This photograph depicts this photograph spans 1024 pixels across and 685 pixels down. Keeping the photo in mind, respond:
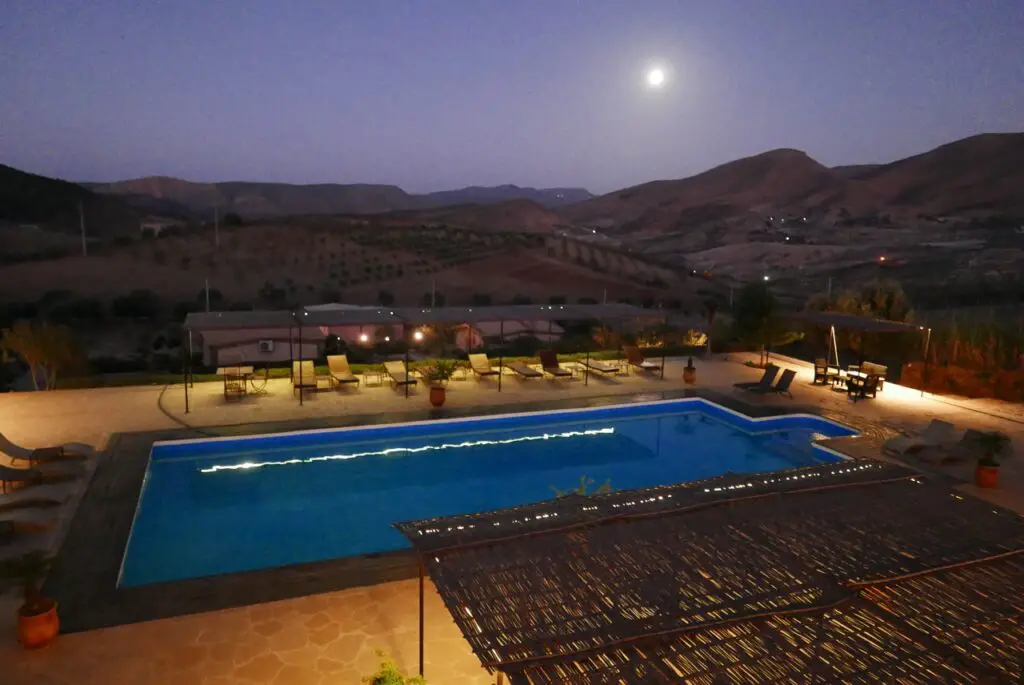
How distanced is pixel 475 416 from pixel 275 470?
3.38 metres

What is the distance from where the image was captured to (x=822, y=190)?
55.1m

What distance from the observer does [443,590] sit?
346 cm

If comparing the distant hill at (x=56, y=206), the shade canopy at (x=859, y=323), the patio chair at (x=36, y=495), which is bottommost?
the patio chair at (x=36, y=495)

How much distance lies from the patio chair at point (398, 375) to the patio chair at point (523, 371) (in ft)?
7.42

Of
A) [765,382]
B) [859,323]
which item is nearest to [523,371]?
[765,382]

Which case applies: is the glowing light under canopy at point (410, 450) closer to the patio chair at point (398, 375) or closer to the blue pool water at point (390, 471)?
the blue pool water at point (390, 471)

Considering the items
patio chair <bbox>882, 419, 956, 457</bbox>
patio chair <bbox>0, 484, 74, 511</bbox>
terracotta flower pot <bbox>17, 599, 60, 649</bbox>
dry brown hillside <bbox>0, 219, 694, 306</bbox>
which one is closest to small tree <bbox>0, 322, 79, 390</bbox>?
patio chair <bbox>0, 484, 74, 511</bbox>

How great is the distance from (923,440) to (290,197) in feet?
237

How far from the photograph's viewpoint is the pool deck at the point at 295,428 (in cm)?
479

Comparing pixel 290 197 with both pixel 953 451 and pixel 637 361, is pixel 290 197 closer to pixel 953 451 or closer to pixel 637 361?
pixel 637 361

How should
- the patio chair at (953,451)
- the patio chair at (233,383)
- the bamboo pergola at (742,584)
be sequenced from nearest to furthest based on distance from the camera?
the bamboo pergola at (742,584) → the patio chair at (953,451) → the patio chair at (233,383)

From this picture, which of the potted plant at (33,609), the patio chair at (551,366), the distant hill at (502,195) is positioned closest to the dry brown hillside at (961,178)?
the distant hill at (502,195)

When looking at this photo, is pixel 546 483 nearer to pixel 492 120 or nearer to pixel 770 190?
pixel 492 120

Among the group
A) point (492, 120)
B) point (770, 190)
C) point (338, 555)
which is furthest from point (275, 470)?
point (770, 190)
